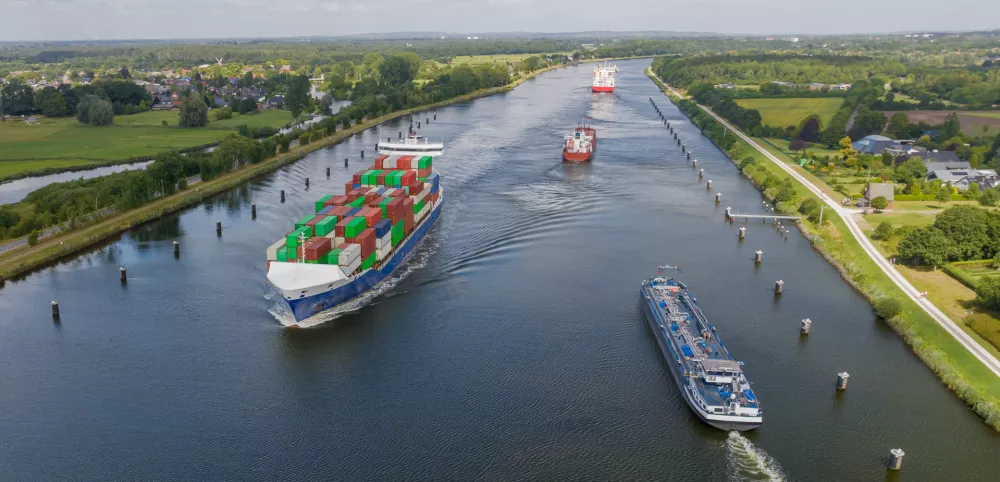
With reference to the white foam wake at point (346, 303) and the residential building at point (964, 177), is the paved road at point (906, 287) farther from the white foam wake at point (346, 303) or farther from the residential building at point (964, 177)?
the white foam wake at point (346, 303)

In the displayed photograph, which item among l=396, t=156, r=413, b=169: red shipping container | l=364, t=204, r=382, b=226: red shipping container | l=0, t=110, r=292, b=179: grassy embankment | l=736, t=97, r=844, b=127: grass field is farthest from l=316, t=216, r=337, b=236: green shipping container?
l=736, t=97, r=844, b=127: grass field

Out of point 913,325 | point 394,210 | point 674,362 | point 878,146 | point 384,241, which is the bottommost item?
point 674,362

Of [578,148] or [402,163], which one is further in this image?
[578,148]

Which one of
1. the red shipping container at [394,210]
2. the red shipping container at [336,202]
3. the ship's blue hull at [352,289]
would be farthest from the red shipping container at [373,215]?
the red shipping container at [336,202]

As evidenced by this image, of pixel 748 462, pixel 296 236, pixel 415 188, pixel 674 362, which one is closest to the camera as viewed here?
pixel 748 462

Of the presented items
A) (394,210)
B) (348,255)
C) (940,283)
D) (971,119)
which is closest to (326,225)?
(348,255)

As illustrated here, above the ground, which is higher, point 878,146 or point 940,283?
point 878,146

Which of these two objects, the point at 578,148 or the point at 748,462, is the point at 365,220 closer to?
the point at 748,462

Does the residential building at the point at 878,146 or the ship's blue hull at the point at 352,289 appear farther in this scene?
the residential building at the point at 878,146
